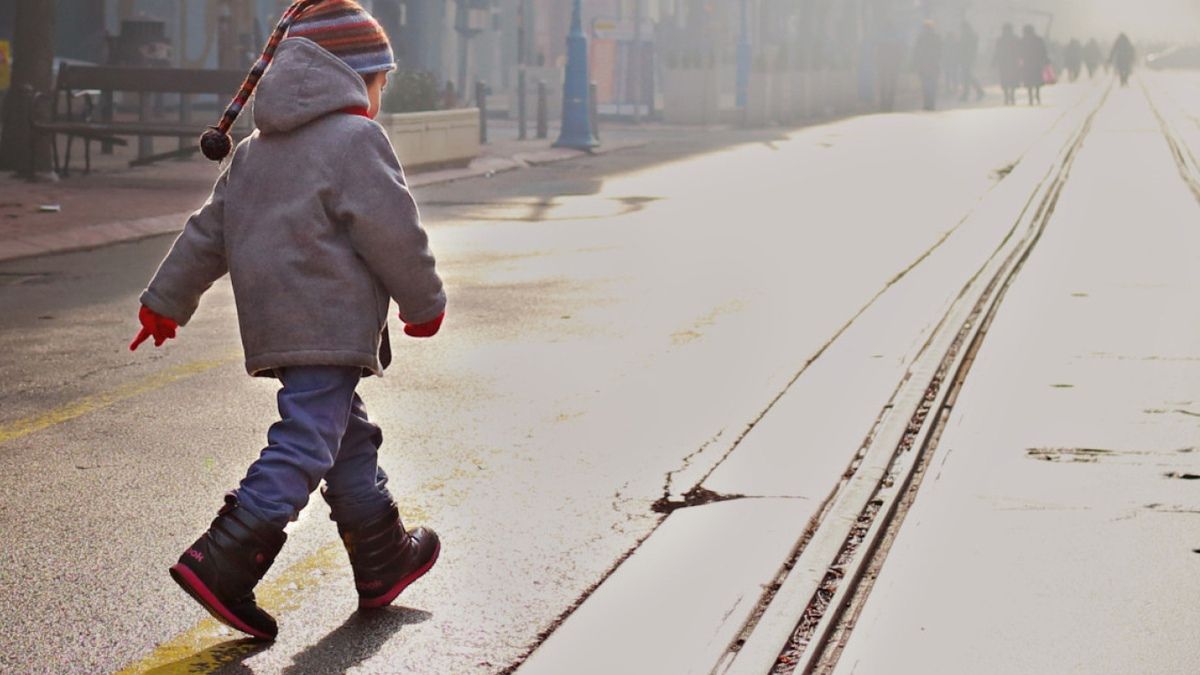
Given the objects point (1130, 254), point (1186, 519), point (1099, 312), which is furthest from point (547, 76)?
point (1186, 519)

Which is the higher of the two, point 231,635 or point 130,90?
point 130,90

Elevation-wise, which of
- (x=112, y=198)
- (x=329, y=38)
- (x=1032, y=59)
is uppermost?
(x=1032, y=59)

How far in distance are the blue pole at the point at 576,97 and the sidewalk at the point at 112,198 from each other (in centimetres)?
86

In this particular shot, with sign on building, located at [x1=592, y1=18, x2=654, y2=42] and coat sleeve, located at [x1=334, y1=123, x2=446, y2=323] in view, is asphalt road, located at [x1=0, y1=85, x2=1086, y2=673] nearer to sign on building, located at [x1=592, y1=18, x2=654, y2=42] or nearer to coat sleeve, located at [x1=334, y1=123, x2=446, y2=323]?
coat sleeve, located at [x1=334, y1=123, x2=446, y2=323]

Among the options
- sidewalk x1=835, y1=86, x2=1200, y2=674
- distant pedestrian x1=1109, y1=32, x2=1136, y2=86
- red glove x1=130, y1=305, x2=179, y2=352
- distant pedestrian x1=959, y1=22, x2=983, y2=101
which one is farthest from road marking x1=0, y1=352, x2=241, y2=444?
distant pedestrian x1=1109, y1=32, x2=1136, y2=86

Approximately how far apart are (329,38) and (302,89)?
148mm

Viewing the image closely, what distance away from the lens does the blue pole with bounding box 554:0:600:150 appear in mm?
26016

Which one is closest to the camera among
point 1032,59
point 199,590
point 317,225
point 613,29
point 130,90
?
point 199,590

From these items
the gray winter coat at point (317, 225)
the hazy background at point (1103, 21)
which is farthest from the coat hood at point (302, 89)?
Answer: the hazy background at point (1103, 21)

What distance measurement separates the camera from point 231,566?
4.31m

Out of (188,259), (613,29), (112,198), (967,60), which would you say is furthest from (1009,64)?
(188,259)

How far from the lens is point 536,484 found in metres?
6.07

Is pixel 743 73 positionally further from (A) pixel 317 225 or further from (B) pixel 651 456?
(A) pixel 317 225

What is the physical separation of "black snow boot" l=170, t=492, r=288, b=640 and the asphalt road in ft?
0.29
